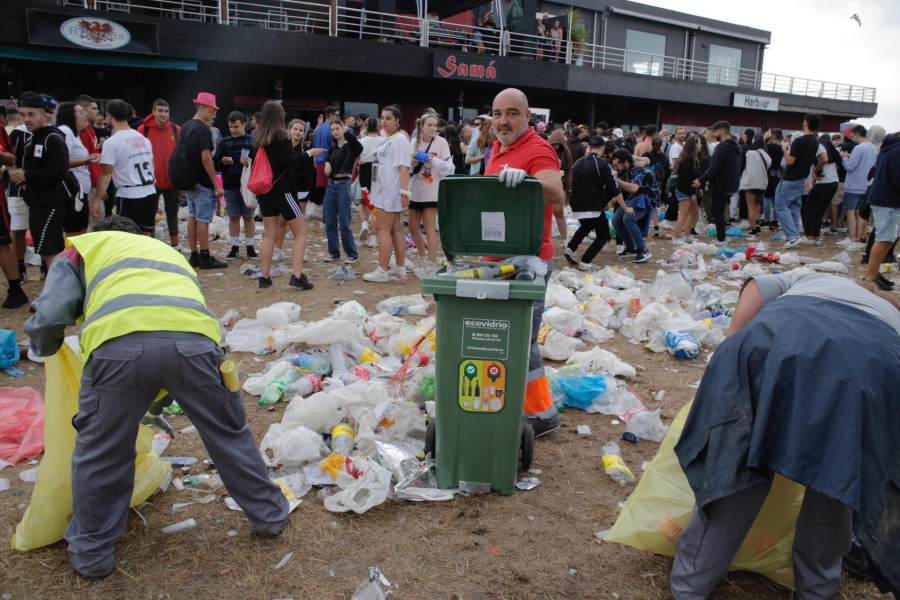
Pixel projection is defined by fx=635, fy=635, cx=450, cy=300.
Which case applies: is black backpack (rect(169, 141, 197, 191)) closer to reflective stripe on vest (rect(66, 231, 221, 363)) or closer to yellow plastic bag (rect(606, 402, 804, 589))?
reflective stripe on vest (rect(66, 231, 221, 363))

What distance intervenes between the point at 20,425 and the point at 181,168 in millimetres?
4127

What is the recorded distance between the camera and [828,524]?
2230mm

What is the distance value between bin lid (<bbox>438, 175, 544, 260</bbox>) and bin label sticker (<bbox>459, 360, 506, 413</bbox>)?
0.66 metres

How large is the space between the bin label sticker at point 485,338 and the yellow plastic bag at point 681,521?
820mm

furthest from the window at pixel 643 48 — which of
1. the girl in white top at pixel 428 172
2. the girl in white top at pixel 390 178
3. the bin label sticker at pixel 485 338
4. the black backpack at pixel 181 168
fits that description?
the bin label sticker at pixel 485 338

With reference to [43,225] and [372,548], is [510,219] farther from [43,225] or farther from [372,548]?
[43,225]

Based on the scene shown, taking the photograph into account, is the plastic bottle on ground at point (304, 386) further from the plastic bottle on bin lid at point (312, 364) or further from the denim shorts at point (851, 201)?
the denim shorts at point (851, 201)

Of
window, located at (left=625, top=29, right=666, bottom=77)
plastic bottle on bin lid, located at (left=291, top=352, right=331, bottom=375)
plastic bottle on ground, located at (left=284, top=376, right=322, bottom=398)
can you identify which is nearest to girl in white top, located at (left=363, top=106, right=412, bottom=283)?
plastic bottle on bin lid, located at (left=291, top=352, right=331, bottom=375)

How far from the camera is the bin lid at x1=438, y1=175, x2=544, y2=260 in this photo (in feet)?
10.1

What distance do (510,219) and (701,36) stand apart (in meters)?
30.8

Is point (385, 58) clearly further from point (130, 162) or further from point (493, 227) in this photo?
point (493, 227)

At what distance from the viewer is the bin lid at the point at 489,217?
3090 millimetres

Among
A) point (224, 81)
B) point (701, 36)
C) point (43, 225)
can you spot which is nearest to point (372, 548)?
point (43, 225)

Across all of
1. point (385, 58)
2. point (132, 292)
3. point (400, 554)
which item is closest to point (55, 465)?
point (132, 292)
